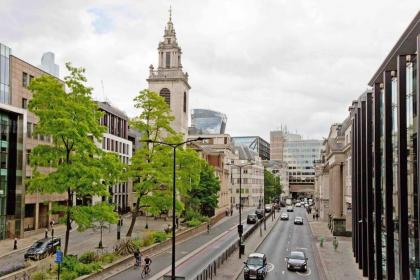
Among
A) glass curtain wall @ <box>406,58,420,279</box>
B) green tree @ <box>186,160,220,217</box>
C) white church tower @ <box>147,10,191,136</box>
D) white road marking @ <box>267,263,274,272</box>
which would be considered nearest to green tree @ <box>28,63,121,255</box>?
white road marking @ <box>267,263,274,272</box>

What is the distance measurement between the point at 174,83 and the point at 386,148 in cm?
6180

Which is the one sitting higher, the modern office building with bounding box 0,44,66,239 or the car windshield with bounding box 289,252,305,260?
the modern office building with bounding box 0,44,66,239

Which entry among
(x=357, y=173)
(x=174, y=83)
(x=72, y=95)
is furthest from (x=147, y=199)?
(x=174, y=83)

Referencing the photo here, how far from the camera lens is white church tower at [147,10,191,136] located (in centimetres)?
8681

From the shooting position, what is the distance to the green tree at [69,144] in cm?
3278

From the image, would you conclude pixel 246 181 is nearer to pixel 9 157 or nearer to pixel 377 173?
pixel 9 157

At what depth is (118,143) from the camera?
3452 inches

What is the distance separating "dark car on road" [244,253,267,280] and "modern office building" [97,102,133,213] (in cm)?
4903

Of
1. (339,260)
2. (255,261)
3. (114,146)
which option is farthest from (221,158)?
(255,261)

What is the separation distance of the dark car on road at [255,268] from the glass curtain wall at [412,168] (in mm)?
12687

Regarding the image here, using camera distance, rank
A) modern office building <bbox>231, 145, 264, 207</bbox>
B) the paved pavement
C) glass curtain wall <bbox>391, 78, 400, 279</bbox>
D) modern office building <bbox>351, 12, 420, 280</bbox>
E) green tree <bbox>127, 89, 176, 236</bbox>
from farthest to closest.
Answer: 1. modern office building <bbox>231, 145, 264, 207</bbox>
2. green tree <bbox>127, 89, 176, 236</bbox>
3. the paved pavement
4. glass curtain wall <bbox>391, 78, 400, 279</bbox>
5. modern office building <bbox>351, 12, 420, 280</bbox>

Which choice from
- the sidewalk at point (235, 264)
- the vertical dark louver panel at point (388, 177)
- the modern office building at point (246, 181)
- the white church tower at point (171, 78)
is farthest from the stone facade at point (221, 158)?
the vertical dark louver panel at point (388, 177)

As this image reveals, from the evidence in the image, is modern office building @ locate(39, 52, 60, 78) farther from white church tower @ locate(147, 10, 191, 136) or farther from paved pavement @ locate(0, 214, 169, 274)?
paved pavement @ locate(0, 214, 169, 274)

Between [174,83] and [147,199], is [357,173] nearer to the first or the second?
[147,199]
